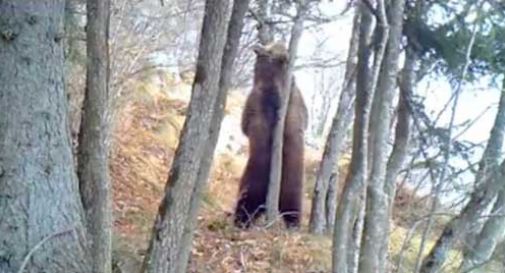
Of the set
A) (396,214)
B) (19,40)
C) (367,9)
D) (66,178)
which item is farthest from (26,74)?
(396,214)

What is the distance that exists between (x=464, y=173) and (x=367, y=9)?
4.29ft

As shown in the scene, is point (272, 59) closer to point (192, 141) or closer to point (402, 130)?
→ point (402, 130)

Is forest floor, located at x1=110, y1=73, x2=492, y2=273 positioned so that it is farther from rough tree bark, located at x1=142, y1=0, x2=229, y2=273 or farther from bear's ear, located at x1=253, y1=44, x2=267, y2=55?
bear's ear, located at x1=253, y1=44, x2=267, y2=55

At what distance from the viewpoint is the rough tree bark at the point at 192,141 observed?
4031 millimetres

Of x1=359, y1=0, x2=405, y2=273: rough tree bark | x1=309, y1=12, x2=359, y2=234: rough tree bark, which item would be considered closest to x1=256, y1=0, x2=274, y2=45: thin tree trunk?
x1=309, y1=12, x2=359, y2=234: rough tree bark

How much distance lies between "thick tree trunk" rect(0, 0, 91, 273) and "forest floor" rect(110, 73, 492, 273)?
2357mm

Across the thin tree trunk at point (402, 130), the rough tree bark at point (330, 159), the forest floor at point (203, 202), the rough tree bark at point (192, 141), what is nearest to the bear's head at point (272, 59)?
the rough tree bark at point (330, 159)

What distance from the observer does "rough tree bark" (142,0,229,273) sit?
403 centimetres

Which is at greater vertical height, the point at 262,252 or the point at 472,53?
the point at 472,53

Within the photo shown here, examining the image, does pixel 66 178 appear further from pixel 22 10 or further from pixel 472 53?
pixel 472 53

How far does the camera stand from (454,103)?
4.45m

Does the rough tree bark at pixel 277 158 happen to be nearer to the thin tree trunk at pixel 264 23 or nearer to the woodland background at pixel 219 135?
the woodland background at pixel 219 135

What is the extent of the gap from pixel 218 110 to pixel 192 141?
1.37ft

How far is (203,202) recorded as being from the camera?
9.15m
